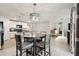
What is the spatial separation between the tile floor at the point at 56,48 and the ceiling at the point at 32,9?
42 cm

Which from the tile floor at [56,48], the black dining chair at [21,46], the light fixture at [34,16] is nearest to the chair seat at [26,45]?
the black dining chair at [21,46]

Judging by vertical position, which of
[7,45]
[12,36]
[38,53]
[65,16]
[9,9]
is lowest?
[38,53]

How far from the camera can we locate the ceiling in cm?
196

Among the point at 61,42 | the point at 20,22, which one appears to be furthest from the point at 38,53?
the point at 20,22

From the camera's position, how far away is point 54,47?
6.63ft

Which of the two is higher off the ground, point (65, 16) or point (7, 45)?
point (65, 16)

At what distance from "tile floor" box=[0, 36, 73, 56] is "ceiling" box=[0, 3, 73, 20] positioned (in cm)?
42

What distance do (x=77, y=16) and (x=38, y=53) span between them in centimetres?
91

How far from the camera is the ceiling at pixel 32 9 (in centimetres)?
196

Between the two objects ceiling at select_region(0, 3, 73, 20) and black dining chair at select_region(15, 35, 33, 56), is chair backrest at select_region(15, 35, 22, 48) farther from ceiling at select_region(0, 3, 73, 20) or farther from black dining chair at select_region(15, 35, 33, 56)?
ceiling at select_region(0, 3, 73, 20)

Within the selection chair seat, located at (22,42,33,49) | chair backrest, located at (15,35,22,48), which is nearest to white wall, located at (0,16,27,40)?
chair backrest, located at (15,35,22,48)

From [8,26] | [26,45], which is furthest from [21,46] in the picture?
[8,26]

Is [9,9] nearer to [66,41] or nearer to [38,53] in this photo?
[38,53]

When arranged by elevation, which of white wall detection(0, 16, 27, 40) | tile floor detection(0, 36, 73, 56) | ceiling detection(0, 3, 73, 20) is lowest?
tile floor detection(0, 36, 73, 56)
